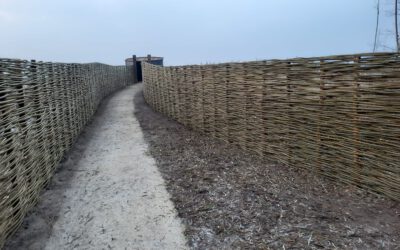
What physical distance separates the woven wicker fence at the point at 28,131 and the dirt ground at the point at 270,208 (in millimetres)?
1792

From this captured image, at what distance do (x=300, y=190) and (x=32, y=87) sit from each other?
3985mm

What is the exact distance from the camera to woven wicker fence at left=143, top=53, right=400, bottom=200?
3.83 m

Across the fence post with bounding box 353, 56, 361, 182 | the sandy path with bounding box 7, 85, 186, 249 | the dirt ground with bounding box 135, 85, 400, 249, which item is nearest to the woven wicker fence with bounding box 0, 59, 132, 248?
the sandy path with bounding box 7, 85, 186, 249

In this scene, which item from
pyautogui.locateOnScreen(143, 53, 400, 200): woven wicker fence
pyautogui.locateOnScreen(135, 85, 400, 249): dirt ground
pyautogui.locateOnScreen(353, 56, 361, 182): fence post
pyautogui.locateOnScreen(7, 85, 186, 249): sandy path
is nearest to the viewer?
pyautogui.locateOnScreen(135, 85, 400, 249): dirt ground

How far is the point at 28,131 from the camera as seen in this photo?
14.1 feet

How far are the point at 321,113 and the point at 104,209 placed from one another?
3.16 metres

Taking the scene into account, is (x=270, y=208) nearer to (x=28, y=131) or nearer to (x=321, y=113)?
(x=321, y=113)

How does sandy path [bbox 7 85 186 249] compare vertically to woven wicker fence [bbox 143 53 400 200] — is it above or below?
below

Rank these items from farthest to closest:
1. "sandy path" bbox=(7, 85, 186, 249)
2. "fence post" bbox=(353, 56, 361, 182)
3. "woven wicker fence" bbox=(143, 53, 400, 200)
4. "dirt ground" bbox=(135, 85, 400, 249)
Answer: "fence post" bbox=(353, 56, 361, 182) → "woven wicker fence" bbox=(143, 53, 400, 200) → "sandy path" bbox=(7, 85, 186, 249) → "dirt ground" bbox=(135, 85, 400, 249)

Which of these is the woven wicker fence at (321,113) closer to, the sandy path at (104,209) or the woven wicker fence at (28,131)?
the sandy path at (104,209)

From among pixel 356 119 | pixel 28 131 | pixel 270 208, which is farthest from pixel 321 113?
pixel 28 131

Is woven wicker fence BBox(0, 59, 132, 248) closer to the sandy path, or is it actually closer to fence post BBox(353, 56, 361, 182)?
the sandy path

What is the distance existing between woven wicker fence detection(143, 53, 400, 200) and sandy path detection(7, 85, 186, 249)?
201 cm

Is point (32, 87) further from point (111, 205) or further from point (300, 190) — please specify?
point (300, 190)
